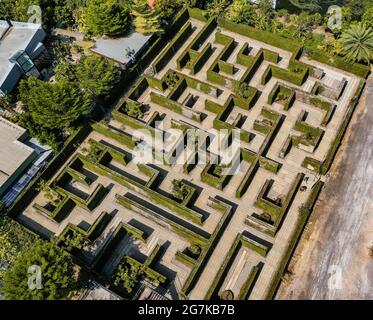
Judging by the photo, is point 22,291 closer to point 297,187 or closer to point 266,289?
point 266,289

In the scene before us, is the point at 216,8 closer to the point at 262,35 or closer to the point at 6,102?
the point at 262,35

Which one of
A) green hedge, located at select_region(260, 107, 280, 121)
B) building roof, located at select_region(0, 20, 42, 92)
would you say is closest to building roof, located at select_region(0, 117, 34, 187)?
building roof, located at select_region(0, 20, 42, 92)

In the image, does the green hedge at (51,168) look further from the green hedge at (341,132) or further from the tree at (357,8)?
the tree at (357,8)

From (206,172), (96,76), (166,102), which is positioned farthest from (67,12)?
(206,172)

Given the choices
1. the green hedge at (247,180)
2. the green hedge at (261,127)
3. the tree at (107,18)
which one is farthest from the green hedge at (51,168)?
the green hedge at (261,127)

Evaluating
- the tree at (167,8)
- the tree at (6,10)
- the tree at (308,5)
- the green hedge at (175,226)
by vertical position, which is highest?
the tree at (308,5)

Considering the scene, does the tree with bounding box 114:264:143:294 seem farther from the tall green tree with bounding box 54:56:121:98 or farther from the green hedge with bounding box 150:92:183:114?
the tall green tree with bounding box 54:56:121:98
